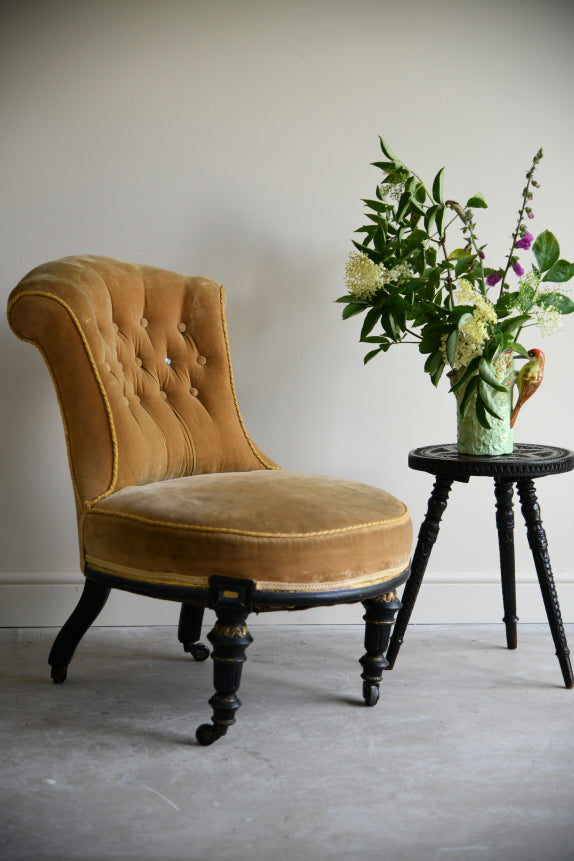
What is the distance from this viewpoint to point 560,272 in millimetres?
1901

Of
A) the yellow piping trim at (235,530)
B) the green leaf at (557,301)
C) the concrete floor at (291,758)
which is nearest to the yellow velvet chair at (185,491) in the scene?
the yellow piping trim at (235,530)

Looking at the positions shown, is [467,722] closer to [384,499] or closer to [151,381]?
[384,499]

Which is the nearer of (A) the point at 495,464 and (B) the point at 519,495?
(A) the point at 495,464

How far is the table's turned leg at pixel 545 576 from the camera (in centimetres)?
192

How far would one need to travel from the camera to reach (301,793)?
55.8 inches

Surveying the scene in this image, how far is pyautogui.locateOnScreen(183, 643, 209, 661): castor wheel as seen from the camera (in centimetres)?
206

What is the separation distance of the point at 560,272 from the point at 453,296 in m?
0.25

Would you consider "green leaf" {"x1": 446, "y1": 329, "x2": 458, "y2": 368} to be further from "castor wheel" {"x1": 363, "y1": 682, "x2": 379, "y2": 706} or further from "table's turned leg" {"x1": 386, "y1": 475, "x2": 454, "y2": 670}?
"castor wheel" {"x1": 363, "y1": 682, "x2": 379, "y2": 706}

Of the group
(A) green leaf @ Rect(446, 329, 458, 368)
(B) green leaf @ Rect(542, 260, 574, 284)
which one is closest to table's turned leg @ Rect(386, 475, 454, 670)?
(A) green leaf @ Rect(446, 329, 458, 368)

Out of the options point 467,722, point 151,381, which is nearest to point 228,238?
point 151,381

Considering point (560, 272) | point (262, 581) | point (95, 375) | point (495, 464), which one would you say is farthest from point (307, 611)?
point (560, 272)

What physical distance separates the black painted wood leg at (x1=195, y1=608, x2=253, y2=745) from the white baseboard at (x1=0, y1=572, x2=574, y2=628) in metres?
0.81

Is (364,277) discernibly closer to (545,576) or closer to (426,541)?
(426,541)

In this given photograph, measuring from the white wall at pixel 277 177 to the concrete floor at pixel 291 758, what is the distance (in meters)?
0.39
